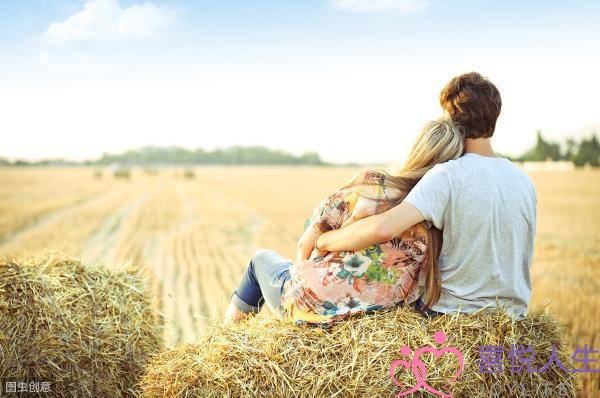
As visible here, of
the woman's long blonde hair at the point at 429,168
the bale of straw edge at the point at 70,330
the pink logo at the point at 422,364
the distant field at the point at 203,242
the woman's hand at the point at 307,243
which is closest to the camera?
the pink logo at the point at 422,364

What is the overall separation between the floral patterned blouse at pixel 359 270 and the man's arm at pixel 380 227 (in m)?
0.07

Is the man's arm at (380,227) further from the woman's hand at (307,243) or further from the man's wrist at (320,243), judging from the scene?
the woman's hand at (307,243)

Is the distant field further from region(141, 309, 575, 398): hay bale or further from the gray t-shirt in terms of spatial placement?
the gray t-shirt

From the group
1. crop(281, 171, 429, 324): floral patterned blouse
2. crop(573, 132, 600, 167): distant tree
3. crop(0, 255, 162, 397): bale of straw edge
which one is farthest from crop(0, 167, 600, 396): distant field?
crop(573, 132, 600, 167): distant tree

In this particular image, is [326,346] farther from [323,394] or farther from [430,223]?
[430,223]

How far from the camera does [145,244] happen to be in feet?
38.4

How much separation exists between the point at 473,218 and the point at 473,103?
0.57m

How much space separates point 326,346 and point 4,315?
2.16 meters

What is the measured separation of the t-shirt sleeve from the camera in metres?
2.48

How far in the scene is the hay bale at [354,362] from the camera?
2.48 meters

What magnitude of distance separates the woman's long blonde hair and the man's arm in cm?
14

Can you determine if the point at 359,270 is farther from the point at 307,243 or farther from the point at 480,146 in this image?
the point at 480,146

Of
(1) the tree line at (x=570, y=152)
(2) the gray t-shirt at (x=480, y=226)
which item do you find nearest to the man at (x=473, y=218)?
(2) the gray t-shirt at (x=480, y=226)

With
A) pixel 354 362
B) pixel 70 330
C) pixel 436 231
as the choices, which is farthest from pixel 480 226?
pixel 70 330
